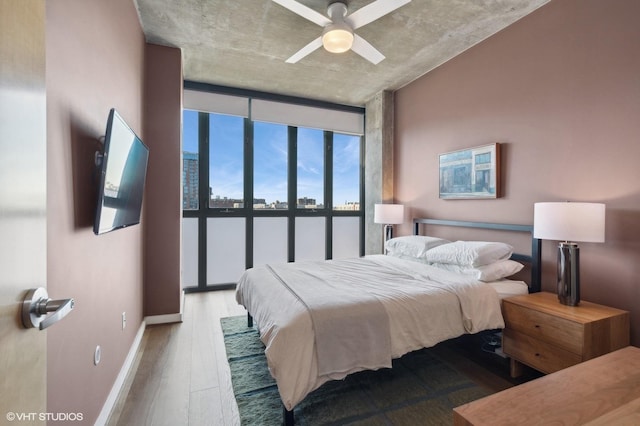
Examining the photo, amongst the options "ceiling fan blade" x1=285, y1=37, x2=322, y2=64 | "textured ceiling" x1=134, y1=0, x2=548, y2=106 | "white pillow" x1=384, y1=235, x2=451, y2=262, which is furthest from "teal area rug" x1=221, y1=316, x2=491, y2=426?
"textured ceiling" x1=134, y1=0, x2=548, y2=106

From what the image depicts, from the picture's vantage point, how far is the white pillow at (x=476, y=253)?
8.38ft

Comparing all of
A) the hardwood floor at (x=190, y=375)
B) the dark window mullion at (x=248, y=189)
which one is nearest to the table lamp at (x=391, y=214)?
the hardwood floor at (x=190, y=375)

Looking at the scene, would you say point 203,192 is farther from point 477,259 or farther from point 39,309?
point 39,309

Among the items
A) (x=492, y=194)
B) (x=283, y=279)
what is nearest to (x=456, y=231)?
(x=492, y=194)

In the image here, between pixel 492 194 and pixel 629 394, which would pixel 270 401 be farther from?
pixel 492 194

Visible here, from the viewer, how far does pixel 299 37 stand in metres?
3.07

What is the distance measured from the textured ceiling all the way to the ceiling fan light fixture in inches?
11.3

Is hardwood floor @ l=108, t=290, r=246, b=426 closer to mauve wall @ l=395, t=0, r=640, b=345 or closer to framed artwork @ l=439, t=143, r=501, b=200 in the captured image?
mauve wall @ l=395, t=0, r=640, b=345

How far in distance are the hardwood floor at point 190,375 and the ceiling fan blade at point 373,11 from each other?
2.86m

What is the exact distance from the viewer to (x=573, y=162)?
2.40m

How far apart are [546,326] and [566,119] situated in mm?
1713

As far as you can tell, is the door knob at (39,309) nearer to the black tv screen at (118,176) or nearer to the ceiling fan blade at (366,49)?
the black tv screen at (118,176)

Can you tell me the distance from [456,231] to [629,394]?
2.37 metres

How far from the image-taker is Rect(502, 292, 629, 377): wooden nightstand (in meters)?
1.85
